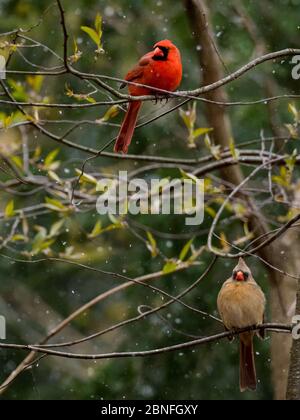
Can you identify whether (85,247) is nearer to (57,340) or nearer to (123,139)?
(57,340)

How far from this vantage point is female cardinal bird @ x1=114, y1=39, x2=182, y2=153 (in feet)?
11.6

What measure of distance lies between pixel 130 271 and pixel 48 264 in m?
1.18

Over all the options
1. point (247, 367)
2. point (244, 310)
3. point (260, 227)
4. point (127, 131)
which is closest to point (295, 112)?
point (127, 131)

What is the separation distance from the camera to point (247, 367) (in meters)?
3.78

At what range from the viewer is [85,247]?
6668 millimetres

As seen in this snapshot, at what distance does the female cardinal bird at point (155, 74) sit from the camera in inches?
139

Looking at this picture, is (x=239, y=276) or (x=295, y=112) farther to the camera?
(x=239, y=276)

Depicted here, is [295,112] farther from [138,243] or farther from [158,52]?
[138,243]

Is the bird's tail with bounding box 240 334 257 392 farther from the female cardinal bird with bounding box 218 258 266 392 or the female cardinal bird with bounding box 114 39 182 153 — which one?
the female cardinal bird with bounding box 114 39 182 153

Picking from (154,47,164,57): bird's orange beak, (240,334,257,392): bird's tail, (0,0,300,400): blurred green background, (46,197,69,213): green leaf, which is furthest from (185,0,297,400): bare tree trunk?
(46,197,69,213): green leaf

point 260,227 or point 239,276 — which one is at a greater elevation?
point 260,227
